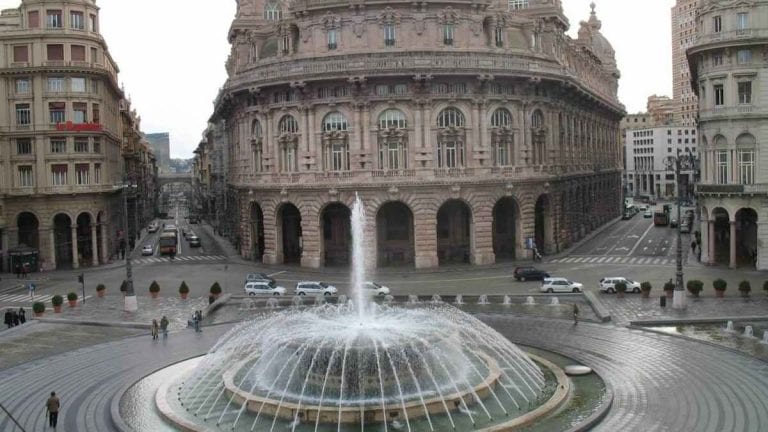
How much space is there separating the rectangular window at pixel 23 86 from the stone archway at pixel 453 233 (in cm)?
3919

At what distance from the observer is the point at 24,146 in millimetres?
75625

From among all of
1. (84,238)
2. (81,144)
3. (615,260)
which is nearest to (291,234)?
(84,238)

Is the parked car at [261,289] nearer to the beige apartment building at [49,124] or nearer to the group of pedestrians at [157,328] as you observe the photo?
the group of pedestrians at [157,328]

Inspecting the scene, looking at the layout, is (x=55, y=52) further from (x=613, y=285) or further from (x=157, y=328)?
(x=613, y=285)

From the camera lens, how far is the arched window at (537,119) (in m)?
74.5

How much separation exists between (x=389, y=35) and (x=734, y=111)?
91.4 ft

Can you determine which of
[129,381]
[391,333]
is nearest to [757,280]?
[391,333]

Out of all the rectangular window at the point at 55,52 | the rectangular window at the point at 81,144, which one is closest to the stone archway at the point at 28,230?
the rectangular window at the point at 81,144

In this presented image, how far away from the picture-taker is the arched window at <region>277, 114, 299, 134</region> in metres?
70.7

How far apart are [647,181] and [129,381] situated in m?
182

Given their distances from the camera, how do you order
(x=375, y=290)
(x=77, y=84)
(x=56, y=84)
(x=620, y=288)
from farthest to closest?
(x=77, y=84) < (x=56, y=84) < (x=375, y=290) < (x=620, y=288)

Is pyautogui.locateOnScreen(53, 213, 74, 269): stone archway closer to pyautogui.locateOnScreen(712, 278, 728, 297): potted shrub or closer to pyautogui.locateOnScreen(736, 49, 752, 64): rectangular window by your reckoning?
pyautogui.locateOnScreen(712, 278, 728, 297): potted shrub

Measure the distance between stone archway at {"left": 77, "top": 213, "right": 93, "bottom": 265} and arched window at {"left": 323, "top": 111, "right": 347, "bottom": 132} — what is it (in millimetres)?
27406

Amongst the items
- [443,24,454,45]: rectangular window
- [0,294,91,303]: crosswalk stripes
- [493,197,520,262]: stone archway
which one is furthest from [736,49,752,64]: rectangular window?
[0,294,91,303]: crosswalk stripes
